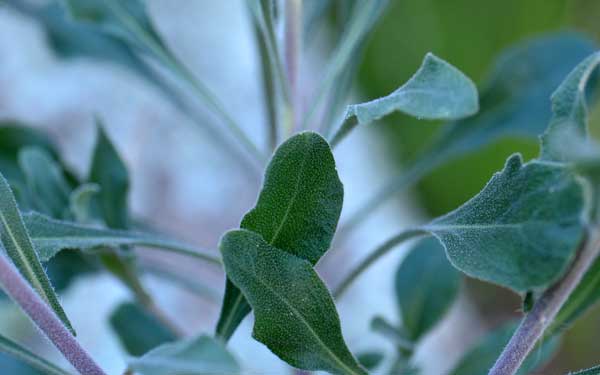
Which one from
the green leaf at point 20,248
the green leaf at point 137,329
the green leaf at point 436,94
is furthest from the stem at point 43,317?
the green leaf at point 137,329

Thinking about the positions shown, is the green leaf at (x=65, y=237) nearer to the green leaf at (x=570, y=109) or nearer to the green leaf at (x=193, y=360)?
the green leaf at (x=193, y=360)

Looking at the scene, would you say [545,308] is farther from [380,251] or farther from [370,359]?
[370,359]

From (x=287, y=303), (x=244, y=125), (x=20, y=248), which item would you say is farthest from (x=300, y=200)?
(x=244, y=125)

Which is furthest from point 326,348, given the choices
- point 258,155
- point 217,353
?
point 258,155

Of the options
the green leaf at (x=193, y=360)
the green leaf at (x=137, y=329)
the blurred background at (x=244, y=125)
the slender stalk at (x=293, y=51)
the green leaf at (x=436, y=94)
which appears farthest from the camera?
the blurred background at (x=244, y=125)

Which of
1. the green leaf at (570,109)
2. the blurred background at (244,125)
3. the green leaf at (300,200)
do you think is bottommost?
the blurred background at (244,125)
